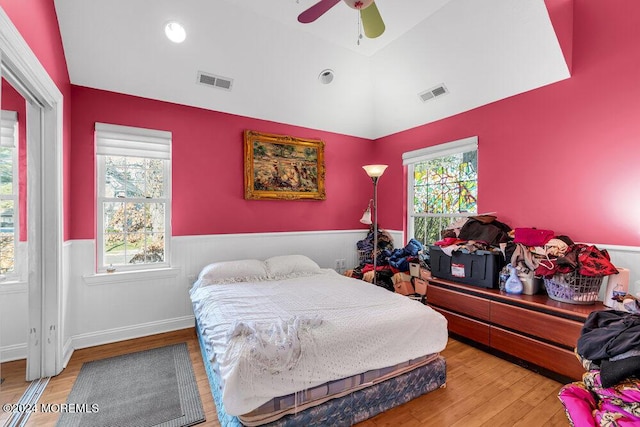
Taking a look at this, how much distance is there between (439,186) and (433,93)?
115cm

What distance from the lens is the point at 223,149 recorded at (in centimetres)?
355

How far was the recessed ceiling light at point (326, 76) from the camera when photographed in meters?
3.56

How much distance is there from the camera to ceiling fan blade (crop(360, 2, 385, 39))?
6.46ft

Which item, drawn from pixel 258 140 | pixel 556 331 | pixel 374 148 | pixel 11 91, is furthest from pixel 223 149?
pixel 556 331

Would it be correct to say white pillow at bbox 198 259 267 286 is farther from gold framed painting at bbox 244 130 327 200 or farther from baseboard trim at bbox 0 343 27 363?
baseboard trim at bbox 0 343 27 363

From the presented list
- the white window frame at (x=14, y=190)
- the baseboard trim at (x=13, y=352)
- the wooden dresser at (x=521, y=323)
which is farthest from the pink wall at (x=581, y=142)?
the baseboard trim at (x=13, y=352)

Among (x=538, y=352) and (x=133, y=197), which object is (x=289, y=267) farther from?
(x=538, y=352)

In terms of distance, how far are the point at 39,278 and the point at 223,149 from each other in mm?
2060

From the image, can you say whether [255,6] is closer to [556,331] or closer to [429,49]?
[429,49]

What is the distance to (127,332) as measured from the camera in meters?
3.01

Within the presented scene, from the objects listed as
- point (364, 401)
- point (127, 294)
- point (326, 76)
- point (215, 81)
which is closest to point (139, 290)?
point (127, 294)

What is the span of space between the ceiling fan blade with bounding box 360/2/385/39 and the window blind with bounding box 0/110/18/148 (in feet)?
8.10

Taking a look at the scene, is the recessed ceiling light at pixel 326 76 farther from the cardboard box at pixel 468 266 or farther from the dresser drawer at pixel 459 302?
the dresser drawer at pixel 459 302

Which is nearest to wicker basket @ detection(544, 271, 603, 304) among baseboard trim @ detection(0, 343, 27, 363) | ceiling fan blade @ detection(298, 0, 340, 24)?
ceiling fan blade @ detection(298, 0, 340, 24)
